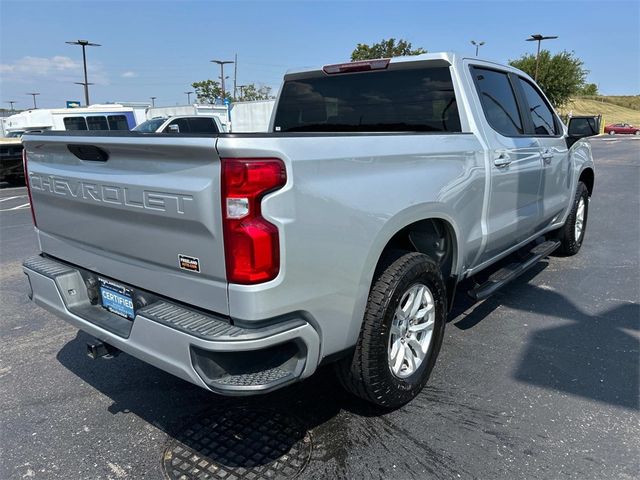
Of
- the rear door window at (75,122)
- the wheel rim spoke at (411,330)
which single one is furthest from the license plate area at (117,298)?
the rear door window at (75,122)

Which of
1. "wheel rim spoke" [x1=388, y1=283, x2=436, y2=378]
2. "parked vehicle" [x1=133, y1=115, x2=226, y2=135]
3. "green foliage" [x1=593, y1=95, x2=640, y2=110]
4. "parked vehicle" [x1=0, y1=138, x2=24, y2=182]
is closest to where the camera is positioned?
"wheel rim spoke" [x1=388, y1=283, x2=436, y2=378]

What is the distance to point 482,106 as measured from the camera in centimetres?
369

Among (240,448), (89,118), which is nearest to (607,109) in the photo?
(89,118)

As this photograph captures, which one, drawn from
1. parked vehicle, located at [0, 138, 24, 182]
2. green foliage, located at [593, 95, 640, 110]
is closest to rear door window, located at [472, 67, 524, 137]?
parked vehicle, located at [0, 138, 24, 182]

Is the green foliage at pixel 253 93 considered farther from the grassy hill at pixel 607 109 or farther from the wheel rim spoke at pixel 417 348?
the wheel rim spoke at pixel 417 348

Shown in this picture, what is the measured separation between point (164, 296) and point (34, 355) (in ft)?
6.67

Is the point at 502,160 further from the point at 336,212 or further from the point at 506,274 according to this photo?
the point at 336,212

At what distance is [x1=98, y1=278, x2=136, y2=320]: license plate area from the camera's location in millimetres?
2555

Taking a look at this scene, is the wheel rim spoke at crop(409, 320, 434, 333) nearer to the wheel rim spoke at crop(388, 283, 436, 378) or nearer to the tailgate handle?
the wheel rim spoke at crop(388, 283, 436, 378)

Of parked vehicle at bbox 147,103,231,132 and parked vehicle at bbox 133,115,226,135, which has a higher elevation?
parked vehicle at bbox 147,103,231,132

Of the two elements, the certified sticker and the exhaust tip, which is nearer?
the certified sticker

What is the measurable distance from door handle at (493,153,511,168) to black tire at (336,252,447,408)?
44.9 inches

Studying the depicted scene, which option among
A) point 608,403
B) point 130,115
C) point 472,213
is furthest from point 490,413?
point 130,115

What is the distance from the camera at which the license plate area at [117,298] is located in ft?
8.38
